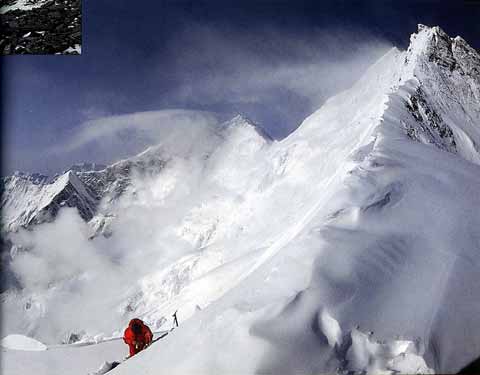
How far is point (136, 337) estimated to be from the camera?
3.59m

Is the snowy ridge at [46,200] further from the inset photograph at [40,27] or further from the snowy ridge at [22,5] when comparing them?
the snowy ridge at [22,5]

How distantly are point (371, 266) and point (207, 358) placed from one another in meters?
1.28

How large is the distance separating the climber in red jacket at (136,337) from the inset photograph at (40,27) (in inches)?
123

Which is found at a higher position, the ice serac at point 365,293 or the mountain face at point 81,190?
the ice serac at point 365,293

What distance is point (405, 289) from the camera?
3.02 meters

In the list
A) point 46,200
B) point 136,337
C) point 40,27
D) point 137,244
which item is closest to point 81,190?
point 46,200

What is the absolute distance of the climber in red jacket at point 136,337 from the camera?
358 cm

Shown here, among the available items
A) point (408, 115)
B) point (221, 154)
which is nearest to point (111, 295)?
point (221, 154)

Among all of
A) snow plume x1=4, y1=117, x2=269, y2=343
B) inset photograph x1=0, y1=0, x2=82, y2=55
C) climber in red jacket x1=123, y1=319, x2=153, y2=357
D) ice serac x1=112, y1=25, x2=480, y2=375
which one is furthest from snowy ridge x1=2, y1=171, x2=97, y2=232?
ice serac x1=112, y1=25, x2=480, y2=375

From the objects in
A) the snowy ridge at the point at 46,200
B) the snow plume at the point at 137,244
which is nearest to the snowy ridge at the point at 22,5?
the snow plume at the point at 137,244

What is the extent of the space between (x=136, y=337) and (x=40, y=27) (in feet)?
11.5

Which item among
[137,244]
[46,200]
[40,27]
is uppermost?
[40,27]

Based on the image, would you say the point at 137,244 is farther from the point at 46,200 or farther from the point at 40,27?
the point at 40,27

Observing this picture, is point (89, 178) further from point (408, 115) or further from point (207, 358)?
point (207, 358)
